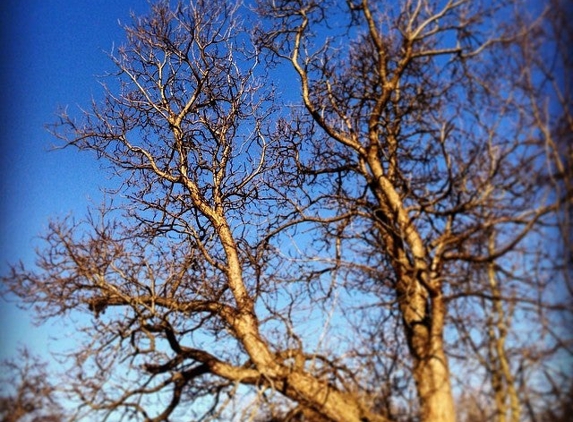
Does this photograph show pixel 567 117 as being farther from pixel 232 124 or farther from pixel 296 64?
pixel 232 124

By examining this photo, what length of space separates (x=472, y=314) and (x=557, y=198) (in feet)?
5.52

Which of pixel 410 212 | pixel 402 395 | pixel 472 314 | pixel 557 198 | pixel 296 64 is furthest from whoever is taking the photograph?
pixel 296 64

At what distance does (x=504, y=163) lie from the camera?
5672mm

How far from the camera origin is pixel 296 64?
24.1 ft

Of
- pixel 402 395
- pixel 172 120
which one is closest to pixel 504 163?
pixel 402 395

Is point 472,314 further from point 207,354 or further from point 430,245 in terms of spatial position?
point 207,354

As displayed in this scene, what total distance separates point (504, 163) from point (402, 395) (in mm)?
2736

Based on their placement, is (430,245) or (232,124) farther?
(232,124)

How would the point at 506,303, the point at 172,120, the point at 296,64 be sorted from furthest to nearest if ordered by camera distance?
the point at 172,120 → the point at 296,64 → the point at 506,303

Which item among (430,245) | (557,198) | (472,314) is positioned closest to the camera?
(557,198)

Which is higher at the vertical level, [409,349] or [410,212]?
[410,212]

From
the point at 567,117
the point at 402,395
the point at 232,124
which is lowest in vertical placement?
the point at 402,395

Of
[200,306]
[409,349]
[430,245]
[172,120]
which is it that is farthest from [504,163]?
[172,120]

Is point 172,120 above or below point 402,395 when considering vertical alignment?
above
